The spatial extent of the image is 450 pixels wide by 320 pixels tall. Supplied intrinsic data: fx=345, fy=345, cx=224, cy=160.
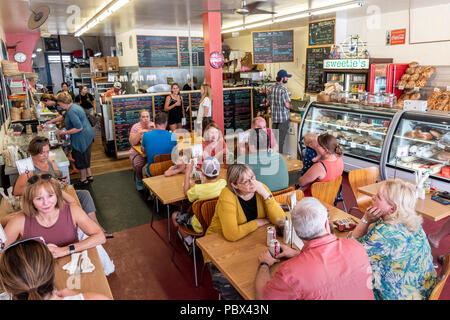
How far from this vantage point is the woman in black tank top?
27.6ft

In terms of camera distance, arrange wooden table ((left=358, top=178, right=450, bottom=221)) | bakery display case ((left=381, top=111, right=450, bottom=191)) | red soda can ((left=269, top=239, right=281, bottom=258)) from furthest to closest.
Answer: bakery display case ((left=381, top=111, right=450, bottom=191)), wooden table ((left=358, top=178, right=450, bottom=221)), red soda can ((left=269, top=239, right=281, bottom=258))

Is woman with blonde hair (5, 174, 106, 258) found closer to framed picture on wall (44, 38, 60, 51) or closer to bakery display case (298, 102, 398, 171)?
bakery display case (298, 102, 398, 171)

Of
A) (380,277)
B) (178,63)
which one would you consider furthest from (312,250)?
(178,63)

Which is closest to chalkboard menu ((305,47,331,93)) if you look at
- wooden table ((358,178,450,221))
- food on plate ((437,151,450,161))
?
food on plate ((437,151,450,161))

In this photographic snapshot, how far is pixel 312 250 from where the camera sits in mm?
1866

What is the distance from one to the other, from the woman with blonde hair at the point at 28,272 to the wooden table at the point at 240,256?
1.05m

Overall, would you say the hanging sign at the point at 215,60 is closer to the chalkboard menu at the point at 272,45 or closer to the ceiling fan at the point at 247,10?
the ceiling fan at the point at 247,10

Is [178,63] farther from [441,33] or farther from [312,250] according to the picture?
[312,250]

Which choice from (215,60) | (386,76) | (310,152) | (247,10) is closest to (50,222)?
(310,152)

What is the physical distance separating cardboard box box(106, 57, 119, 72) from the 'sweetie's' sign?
323 inches

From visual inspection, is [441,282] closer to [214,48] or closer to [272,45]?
[214,48]

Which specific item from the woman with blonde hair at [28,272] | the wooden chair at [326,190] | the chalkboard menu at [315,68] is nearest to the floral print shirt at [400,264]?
the wooden chair at [326,190]

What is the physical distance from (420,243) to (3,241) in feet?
9.08

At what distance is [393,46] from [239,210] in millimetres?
6999
